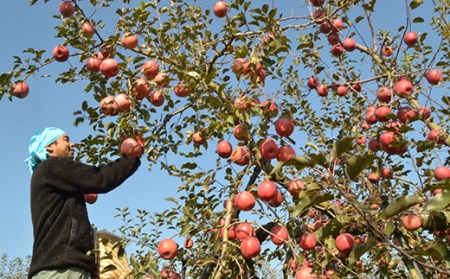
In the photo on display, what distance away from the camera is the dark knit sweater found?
8.23 ft

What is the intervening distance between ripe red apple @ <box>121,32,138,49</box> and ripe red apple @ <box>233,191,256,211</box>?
3.70ft

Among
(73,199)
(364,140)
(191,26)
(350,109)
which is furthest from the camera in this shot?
(350,109)

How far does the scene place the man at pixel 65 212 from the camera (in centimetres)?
248

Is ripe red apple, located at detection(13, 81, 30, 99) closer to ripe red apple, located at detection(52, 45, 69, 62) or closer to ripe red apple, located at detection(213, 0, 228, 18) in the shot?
ripe red apple, located at detection(52, 45, 69, 62)

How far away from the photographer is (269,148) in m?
2.31

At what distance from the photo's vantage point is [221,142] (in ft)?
8.44

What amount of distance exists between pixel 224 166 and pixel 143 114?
0.55 meters

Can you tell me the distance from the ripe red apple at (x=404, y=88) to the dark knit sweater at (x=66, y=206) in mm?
1785

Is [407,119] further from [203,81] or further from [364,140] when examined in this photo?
[203,81]

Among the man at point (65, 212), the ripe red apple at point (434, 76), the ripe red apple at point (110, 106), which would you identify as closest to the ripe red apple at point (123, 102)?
the ripe red apple at point (110, 106)

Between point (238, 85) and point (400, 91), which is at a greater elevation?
point (400, 91)

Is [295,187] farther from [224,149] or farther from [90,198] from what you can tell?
[90,198]

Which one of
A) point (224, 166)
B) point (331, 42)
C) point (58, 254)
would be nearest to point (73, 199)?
point (58, 254)

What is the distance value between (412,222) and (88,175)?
1.80m
